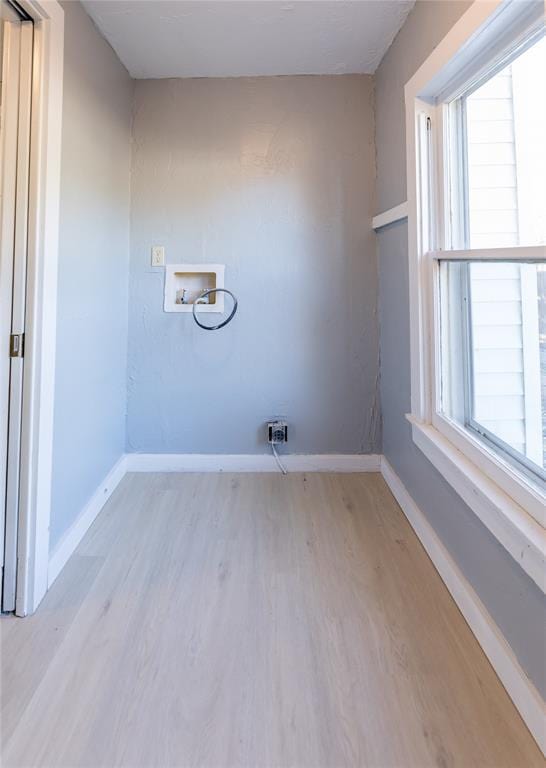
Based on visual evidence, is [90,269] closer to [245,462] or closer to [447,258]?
[245,462]

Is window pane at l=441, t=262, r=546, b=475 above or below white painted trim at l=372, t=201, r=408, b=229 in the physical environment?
below

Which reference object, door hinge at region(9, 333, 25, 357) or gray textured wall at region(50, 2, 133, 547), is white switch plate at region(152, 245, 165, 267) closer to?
gray textured wall at region(50, 2, 133, 547)

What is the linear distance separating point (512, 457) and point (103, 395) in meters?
1.71

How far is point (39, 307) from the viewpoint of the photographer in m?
1.26

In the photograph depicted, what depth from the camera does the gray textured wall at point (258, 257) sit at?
214cm

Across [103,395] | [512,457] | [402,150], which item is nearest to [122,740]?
[512,457]

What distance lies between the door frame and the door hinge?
1cm

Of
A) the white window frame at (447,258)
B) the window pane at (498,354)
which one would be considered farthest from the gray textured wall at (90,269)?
the window pane at (498,354)

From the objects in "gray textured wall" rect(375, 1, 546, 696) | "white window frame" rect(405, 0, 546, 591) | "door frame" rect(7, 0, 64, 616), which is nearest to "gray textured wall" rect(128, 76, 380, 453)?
"gray textured wall" rect(375, 1, 546, 696)

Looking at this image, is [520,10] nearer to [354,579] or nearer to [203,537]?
[354,579]

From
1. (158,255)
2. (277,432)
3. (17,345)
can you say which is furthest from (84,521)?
(158,255)

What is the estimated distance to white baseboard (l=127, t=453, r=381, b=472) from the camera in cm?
225

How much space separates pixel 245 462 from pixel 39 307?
1.36 m

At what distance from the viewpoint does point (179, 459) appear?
225cm
